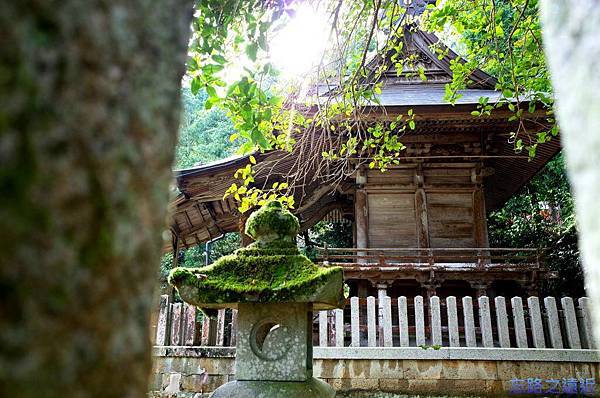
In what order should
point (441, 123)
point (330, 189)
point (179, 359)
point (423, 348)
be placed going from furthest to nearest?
1. point (330, 189)
2. point (441, 123)
3. point (179, 359)
4. point (423, 348)

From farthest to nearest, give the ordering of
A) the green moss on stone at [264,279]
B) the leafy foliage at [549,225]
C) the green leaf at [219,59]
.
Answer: the leafy foliage at [549,225], the green moss on stone at [264,279], the green leaf at [219,59]

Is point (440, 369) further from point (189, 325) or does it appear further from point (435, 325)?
point (189, 325)

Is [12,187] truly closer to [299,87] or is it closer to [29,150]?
[29,150]

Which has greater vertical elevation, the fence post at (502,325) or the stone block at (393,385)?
the fence post at (502,325)

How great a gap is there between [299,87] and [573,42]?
3.68 m

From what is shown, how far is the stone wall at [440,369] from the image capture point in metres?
5.36

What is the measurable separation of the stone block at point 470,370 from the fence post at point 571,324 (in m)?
1.12

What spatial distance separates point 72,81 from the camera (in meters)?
0.34

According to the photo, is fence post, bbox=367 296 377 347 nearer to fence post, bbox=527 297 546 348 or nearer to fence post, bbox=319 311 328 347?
fence post, bbox=319 311 328 347

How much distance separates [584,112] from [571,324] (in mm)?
6348

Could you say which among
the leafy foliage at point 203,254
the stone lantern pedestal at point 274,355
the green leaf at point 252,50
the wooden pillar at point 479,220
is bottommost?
the stone lantern pedestal at point 274,355

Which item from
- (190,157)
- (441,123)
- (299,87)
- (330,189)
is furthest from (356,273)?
(190,157)

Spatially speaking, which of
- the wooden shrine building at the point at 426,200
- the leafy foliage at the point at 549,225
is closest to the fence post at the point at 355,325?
the wooden shrine building at the point at 426,200

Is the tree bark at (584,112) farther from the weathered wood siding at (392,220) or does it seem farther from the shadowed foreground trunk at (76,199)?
the weathered wood siding at (392,220)
